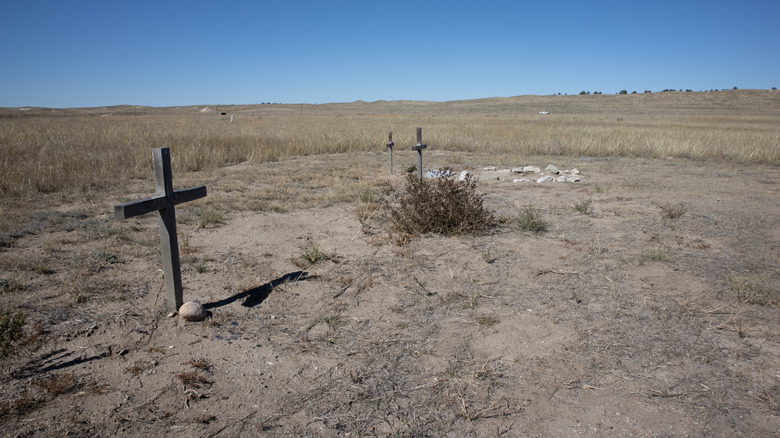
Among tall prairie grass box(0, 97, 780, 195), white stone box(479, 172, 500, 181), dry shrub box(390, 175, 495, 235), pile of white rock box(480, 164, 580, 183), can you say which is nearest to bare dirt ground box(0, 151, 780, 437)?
dry shrub box(390, 175, 495, 235)

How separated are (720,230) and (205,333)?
629 cm

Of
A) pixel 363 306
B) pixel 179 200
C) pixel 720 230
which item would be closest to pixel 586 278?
pixel 363 306

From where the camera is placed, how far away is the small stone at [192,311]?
11.0 feet

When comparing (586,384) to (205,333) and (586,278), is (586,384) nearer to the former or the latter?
(586,278)

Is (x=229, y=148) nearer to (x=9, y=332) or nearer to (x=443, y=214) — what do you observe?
(x=443, y=214)

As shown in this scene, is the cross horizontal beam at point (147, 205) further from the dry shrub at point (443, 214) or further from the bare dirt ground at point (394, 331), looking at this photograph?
the dry shrub at point (443, 214)

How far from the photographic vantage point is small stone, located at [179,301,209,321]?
337 cm

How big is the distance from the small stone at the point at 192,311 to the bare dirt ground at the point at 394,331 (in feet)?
0.30

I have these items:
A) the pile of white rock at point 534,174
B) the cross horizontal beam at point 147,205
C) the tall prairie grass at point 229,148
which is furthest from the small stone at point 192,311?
the pile of white rock at point 534,174

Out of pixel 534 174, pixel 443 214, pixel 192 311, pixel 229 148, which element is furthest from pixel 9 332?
pixel 229 148

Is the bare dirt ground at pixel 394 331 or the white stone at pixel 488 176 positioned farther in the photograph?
the white stone at pixel 488 176

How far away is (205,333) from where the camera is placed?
325cm

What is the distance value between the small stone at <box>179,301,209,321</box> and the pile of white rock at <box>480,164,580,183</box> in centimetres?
786

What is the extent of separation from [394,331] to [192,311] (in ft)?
5.03
